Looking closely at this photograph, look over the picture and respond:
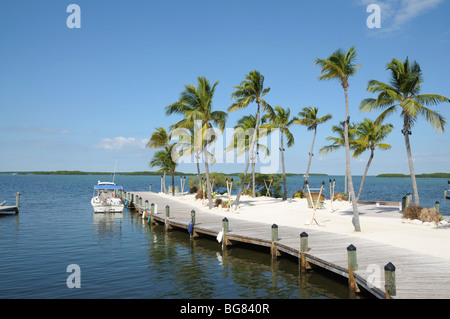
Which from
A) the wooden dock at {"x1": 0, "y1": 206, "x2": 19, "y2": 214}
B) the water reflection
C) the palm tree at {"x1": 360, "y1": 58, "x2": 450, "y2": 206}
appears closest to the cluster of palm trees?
the palm tree at {"x1": 360, "y1": 58, "x2": 450, "y2": 206}

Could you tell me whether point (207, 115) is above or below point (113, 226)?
above

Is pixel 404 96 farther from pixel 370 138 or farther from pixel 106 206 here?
pixel 106 206

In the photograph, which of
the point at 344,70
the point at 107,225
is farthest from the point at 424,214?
the point at 107,225

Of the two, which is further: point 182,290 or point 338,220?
point 338,220

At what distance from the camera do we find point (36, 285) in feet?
44.8

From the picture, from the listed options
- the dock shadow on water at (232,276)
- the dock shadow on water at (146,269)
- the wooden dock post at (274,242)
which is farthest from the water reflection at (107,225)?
the wooden dock post at (274,242)

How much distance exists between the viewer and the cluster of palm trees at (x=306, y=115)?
20812 millimetres

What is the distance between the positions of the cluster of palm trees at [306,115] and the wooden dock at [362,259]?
4493 millimetres

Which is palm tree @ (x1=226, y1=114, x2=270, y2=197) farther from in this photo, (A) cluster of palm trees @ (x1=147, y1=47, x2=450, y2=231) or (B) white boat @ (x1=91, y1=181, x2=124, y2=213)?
(B) white boat @ (x1=91, y1=181, x2=124, y2=213)

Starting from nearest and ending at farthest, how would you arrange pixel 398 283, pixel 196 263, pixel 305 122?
pixel 398 283, pixel 196 263, pixel 305 122

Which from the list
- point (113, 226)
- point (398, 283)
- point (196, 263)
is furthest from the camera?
point (113, 226)

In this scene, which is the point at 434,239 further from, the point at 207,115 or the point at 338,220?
the point at 207,115
